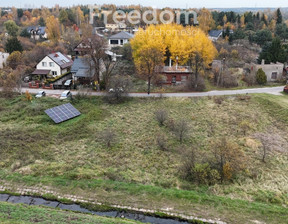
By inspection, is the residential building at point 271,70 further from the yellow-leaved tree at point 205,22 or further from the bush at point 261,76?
the yellow-leaved tree at point 205,22

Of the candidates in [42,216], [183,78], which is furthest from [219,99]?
[42,216]

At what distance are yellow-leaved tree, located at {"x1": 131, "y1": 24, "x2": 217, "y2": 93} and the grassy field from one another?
5.99m

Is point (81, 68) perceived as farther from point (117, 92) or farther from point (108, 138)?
point (108, 138)

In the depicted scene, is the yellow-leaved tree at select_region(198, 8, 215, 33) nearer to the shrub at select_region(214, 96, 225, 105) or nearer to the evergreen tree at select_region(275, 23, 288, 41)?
the evergreen tree at select_region(275, 23, 288, 41)

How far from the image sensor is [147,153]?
855 inches

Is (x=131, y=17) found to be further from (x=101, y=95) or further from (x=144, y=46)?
(x=101, y=95)

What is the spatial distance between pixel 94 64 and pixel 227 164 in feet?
83.2

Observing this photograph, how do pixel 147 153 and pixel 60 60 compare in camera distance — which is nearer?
pixel 147 153

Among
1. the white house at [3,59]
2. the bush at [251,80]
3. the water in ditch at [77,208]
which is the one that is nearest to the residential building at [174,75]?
the bush at [251,80]

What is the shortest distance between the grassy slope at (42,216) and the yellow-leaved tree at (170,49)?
70.8ft

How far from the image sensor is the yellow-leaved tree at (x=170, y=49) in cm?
3469

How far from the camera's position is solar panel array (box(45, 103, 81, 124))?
26656 millimetres

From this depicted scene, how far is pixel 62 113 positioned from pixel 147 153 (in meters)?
11.0

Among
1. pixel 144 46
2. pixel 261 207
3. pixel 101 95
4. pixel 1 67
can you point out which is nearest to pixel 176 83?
pixel 144 46
